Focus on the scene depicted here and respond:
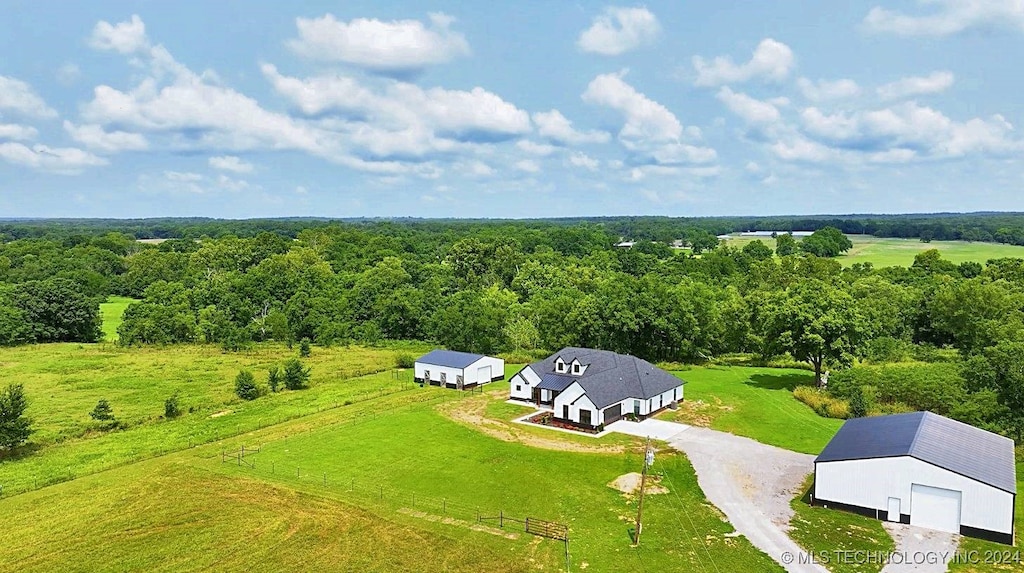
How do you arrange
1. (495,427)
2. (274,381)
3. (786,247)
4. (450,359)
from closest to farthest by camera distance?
(495,427) → (274,381) → (450,359) → (786,247)

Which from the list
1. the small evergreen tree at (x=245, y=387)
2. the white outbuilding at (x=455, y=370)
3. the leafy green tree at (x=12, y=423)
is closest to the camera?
Result: the leafy green tree at (x=12, y=423)

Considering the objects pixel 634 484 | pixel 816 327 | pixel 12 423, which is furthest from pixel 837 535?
pixel 12 423

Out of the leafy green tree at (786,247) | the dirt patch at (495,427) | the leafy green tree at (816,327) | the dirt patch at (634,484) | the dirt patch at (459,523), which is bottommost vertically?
the dirt patch at (495,427)

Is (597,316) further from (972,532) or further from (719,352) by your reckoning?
(972,532)

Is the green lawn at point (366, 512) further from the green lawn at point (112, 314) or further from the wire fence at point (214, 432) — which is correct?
the green lawn at point (112, 314)

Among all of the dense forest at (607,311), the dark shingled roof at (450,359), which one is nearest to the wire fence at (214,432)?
the dark shingled roof at (450,359)

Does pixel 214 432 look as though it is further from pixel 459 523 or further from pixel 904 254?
pixel 904 254

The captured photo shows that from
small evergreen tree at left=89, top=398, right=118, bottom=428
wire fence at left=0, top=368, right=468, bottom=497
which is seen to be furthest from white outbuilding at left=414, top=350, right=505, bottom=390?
small evergreen tree at left=89, top=398, right=118, bottom=428
